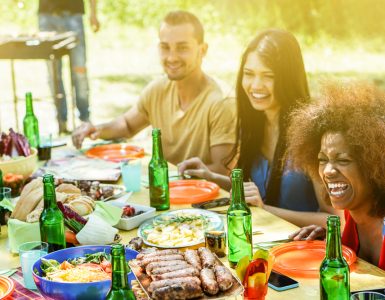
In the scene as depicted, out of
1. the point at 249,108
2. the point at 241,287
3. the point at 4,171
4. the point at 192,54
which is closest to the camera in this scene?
the point at 241,287

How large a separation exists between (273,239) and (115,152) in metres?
1.69

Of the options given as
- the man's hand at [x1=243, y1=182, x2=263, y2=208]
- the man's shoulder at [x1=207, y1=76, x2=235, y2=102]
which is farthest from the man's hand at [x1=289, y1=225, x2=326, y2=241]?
the man's shoulder at [x1=207, y1=76, x2=235, y2=102]

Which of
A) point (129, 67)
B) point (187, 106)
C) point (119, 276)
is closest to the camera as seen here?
point (119, 276)

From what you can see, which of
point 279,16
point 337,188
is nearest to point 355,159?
point 337,188

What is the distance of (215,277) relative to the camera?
A: 68.1 inches

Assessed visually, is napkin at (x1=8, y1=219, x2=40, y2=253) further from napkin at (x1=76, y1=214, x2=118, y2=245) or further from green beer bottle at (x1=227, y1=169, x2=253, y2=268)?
green beer bottle at (x1=227, y1=169, x2=253, y2=268)

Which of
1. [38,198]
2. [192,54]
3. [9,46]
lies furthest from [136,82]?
[38,198]

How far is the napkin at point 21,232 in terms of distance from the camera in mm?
2275

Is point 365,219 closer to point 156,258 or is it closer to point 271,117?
point 156,258

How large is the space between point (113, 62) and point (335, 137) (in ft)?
32.0

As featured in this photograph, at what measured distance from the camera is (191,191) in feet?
9.89

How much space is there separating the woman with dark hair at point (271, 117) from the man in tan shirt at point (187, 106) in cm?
40

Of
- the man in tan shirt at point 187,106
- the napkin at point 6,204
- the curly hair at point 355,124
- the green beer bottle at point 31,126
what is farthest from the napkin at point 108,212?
the green beer bottle at point 31,126

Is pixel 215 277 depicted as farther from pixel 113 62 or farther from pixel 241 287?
pixel 113 62
